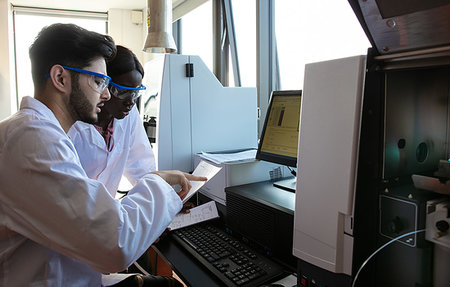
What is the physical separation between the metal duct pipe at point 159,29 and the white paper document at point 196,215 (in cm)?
93

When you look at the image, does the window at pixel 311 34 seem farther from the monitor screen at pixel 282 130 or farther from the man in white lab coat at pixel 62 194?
the man in white lab coat at pixel 62 194

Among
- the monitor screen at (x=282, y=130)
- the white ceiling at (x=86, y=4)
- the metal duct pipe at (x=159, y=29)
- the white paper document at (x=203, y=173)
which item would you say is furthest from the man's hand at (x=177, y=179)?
the white ceiling at (x=86, y=4)

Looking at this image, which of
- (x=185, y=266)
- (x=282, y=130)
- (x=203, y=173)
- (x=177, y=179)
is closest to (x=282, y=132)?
(x=282, y=130)

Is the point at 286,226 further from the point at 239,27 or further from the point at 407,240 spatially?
the point at 239,27

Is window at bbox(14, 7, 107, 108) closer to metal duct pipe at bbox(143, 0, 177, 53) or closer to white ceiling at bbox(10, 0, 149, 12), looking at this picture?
white ceiling at bbox(10, 0, 149, 12)

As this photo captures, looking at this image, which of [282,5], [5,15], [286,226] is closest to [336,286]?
[286,226]

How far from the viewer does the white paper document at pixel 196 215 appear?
135cm

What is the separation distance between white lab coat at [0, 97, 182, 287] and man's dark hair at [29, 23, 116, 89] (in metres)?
0.11

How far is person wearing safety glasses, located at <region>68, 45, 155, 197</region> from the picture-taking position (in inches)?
53.1

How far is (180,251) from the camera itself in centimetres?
117

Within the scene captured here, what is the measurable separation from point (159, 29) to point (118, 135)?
2.24ft

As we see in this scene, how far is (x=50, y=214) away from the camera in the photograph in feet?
2.44

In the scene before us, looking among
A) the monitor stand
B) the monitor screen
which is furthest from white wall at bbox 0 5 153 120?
the monitor stand

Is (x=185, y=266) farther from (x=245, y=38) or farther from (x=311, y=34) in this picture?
(x=245, y=38)
